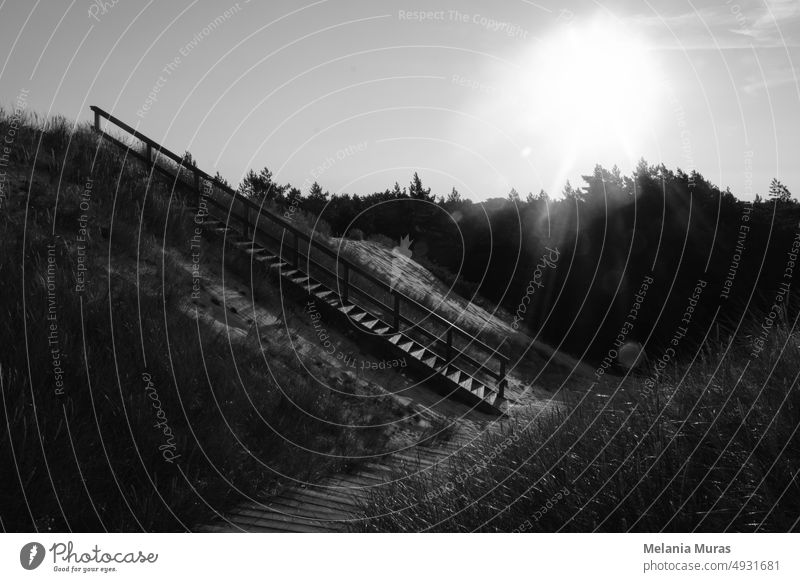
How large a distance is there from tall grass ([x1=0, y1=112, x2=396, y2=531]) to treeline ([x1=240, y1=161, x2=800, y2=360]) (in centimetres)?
1290

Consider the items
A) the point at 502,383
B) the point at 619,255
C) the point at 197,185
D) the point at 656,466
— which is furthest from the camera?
the point at 619,255

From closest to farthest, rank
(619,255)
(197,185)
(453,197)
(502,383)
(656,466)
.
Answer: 1. (656,466)
2. (502,383)
3. (197,185)
4. (619,255)
5. (453,197)

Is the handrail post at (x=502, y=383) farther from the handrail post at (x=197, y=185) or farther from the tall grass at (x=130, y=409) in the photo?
the handrail post at (x=197, y=185)

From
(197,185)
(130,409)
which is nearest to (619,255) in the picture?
(197,185)

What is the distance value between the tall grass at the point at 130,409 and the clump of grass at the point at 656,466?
6.50 feet

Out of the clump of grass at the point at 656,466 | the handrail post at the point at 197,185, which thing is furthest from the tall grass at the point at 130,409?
the handrail post at the point at 197,185

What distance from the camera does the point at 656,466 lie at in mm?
3902

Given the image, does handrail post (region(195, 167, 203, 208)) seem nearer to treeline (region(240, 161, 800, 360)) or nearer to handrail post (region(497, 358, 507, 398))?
treeline (region(240, 161, 800, 360))

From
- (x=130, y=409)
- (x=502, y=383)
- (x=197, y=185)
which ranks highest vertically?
(x=197, y=185)

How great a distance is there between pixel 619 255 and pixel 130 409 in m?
Answer: 21.3

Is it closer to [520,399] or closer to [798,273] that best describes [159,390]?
[520,399]

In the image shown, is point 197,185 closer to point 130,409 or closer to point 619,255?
point 130,409

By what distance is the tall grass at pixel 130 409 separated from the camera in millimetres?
5215

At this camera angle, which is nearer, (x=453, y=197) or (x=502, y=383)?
(x=502, y=383)
